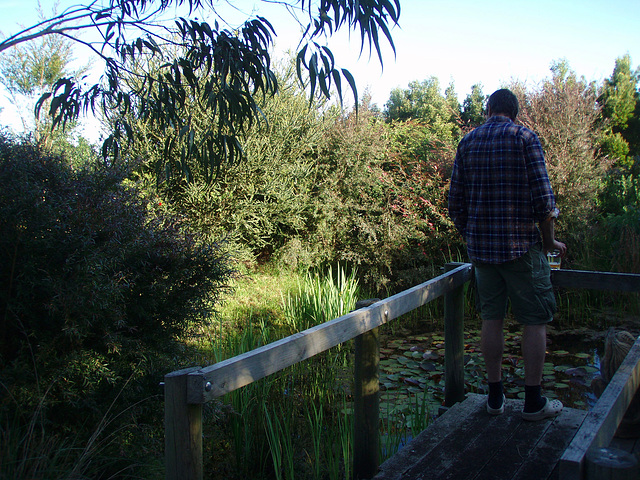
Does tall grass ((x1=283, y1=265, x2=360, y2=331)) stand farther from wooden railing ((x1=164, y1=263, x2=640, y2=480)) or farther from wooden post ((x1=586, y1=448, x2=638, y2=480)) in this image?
wooden post ((x1=586, y1=448, x2=638, y2=480))

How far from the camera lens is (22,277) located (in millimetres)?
2867

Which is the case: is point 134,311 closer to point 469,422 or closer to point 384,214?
point 469,422

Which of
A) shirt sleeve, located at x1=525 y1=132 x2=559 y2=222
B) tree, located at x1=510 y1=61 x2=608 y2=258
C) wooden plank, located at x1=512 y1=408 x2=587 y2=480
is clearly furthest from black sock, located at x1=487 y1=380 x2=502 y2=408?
tree, located at x1=510 y1=61 x2=608 y2=258

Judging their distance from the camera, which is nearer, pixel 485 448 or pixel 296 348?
pixel 296 348

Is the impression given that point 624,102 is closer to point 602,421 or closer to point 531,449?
point 531,449

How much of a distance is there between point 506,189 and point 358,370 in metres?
1.15

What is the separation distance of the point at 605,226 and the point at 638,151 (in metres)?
9.81

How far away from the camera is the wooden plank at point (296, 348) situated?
1.52 m

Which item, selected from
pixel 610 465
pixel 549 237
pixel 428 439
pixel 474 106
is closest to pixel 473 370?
→ pixel 428 439

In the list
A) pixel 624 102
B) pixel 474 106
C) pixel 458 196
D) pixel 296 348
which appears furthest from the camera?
pixel 474 106

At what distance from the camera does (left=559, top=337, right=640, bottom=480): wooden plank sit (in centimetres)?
104

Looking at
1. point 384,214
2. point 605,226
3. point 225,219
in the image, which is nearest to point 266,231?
point 225,219

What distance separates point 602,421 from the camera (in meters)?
1.22

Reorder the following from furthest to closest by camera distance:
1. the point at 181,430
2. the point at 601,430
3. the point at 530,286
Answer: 1. the point at 530,286
2. the point at 181,430
3. the point at 601,430
